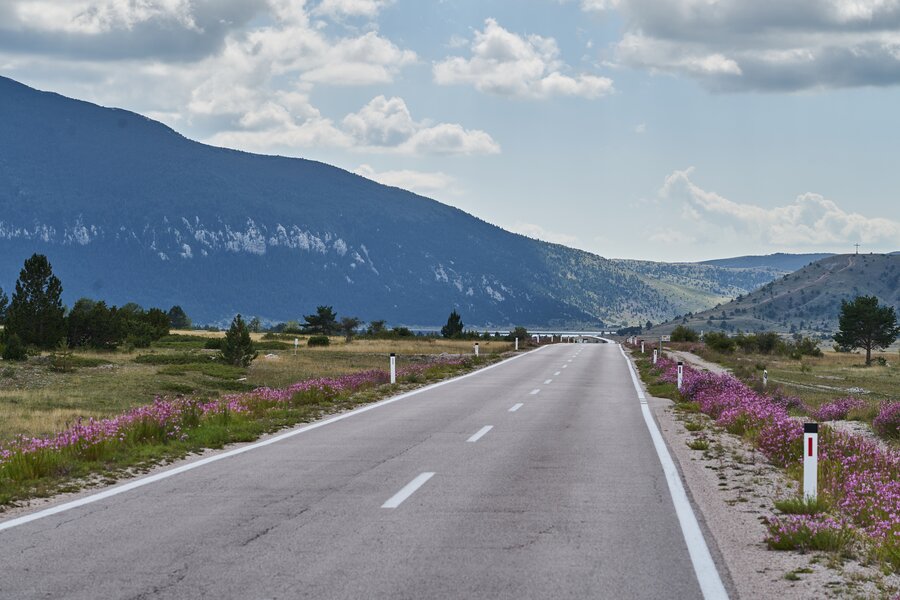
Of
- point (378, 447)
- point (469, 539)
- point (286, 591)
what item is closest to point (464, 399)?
point (378, 447)

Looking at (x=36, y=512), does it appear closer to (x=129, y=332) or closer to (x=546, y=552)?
(x=546, y=552)

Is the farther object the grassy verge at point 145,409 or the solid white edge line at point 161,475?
the grassy verge at point 145,409

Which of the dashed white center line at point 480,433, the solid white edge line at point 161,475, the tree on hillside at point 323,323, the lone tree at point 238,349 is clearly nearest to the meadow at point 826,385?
the dashed white center line at point 480,433

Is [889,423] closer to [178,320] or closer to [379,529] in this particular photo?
[379,529]

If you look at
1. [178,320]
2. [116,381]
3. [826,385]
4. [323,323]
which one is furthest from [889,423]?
[178,320]

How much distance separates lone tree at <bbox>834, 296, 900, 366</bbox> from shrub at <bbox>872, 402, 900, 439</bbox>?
2669 inches

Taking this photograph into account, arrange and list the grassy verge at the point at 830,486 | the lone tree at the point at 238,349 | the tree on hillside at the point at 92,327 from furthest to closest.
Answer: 1. the tree on hillside at the point at 92,327
2. the lone tree at the point at 238,349
3. the grassy verge at the point at 830,486

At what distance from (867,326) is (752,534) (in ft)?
269

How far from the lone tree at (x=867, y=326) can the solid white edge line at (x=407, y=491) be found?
257 feet

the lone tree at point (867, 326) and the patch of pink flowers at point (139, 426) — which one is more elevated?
the lone tree at point (867, 326)

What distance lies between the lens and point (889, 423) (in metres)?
19.0

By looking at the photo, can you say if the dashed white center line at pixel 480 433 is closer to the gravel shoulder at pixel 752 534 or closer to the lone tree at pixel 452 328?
Result: the gravel shoulder at pixel 752 534

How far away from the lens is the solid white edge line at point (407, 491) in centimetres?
992

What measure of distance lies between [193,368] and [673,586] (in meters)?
34.2
